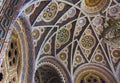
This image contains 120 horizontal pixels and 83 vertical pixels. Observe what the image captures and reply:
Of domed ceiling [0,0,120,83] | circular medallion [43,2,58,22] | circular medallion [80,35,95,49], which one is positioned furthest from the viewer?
circular medallion [80,35,95,49]

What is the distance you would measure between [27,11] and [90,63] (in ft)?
17.3

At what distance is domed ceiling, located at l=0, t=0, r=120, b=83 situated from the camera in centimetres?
1110

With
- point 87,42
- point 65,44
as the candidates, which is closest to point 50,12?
point 65,44

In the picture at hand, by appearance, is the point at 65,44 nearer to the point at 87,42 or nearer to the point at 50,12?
the point at 87,42

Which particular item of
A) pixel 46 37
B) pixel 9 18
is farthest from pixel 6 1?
pixel 46 37

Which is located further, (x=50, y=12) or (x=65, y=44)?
(x=65, y=44)

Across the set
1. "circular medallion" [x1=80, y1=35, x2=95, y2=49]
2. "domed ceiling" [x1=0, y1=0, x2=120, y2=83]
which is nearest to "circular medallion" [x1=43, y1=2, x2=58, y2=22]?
"domed ceiling" [x1=0, y1=0, x2=120, y2=83]

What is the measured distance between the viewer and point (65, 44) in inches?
541

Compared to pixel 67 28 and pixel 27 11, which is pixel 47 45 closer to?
pixel 67 28

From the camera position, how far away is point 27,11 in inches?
440

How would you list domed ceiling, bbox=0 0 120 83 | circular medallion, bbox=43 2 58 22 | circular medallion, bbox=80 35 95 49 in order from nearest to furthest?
1. domed ceiling, bbox=0 0 120 83
2. circular medallion, bbox=43 2 58 22
3. circular medallion, bbox=80 35 95 49

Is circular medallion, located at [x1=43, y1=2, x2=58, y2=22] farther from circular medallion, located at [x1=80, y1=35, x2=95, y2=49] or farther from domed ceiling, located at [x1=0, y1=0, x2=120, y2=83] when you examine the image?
circular medallion, located at [x1=80, y1=35, x2=95, y2=49]

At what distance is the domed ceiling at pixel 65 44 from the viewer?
11102 mm

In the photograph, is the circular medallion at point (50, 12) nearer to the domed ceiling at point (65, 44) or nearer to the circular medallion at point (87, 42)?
the domed ceiling at point (65, 44)
